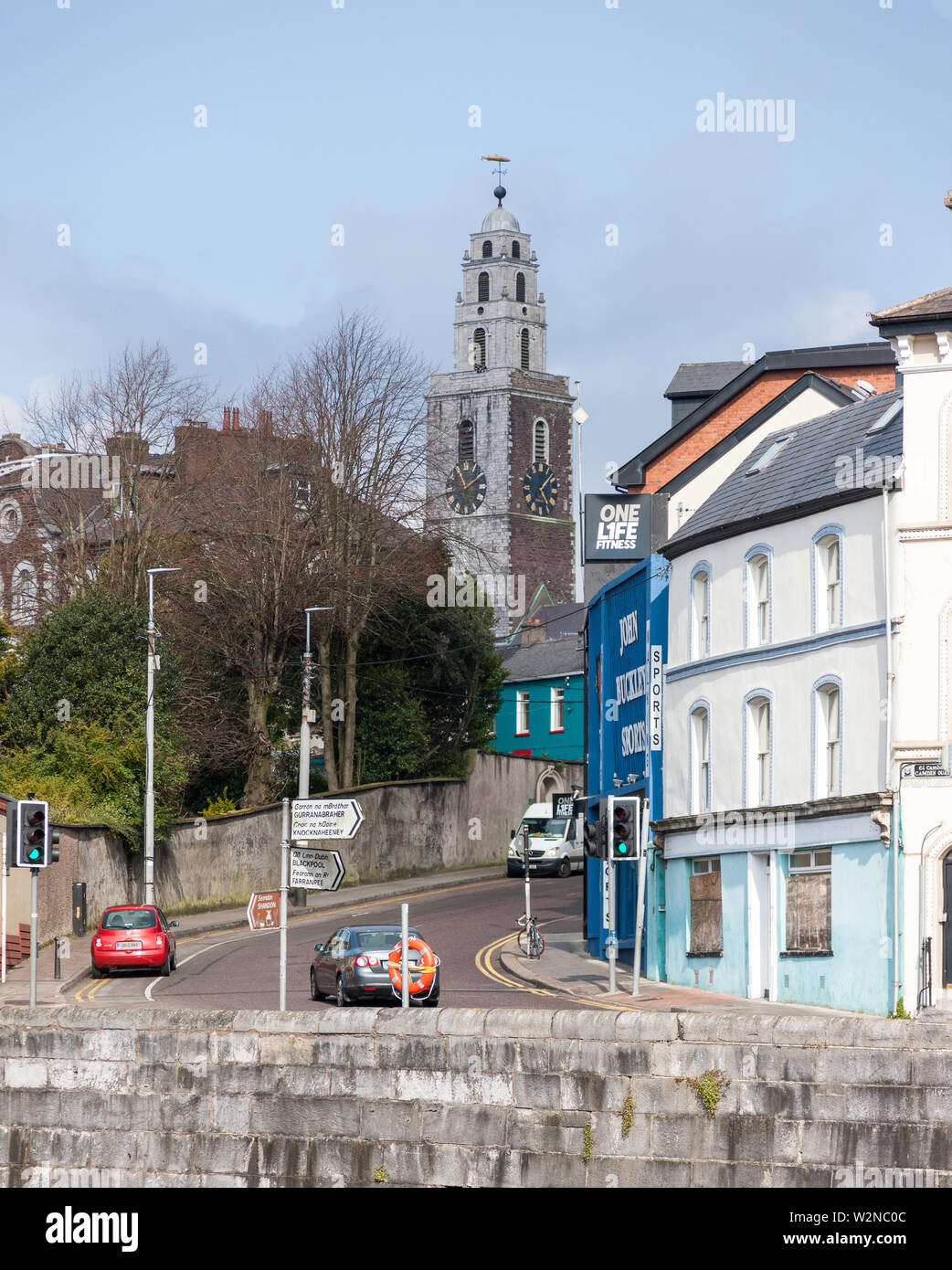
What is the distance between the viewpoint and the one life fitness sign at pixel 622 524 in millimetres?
40469

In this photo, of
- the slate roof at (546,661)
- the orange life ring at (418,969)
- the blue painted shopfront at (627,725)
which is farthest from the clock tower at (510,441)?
the orange life ring at (418,969)

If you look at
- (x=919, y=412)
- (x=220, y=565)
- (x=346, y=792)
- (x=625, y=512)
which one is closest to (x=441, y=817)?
(x=346, y=792)

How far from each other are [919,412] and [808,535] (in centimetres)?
315

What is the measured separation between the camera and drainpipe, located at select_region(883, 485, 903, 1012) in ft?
92.3

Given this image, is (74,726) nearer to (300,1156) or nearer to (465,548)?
(465,548)

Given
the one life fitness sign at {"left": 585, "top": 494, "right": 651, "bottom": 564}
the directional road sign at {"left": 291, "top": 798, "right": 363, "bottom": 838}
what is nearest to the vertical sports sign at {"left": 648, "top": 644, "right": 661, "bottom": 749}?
the one life fitness sign at {"left": 585, "top": 494, "right": 651, "bottom": 564}

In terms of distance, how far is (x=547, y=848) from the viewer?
5853 cm

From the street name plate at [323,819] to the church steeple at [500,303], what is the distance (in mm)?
105787

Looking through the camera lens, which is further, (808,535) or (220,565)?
(220,565)

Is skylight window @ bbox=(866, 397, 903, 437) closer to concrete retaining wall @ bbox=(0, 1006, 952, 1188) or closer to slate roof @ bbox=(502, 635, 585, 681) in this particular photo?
concrete retaining wall @ bbox=(0, 1006, 952, 1188)

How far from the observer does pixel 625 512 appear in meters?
40.5

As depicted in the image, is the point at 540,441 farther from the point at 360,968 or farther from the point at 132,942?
the point at 360,968

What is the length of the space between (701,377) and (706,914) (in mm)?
21881

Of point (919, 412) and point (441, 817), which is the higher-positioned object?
point (919, 412)
